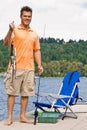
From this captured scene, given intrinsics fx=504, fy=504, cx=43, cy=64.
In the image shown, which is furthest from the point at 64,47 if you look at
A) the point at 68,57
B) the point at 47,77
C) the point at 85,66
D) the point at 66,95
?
the point at 66,95

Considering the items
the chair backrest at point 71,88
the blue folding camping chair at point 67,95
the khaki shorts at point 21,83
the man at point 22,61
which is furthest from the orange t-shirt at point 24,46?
the chair backrest at point 71,88

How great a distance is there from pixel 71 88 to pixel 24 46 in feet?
7.00

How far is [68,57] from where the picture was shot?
333 ft

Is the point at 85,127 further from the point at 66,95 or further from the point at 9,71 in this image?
the point at 66,95

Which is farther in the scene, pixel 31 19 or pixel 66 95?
pixel 66 95

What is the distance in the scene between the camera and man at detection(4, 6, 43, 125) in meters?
→ 8.27

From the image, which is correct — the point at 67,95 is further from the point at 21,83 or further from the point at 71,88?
the point at 21,83

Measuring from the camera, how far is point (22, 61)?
8.33 metres

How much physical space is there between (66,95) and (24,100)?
6.50 feet

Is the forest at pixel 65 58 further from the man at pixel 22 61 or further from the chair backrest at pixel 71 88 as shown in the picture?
the man at pixel 22 61

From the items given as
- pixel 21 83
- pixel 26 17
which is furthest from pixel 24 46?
pixel 21 83

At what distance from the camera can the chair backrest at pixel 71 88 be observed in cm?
981

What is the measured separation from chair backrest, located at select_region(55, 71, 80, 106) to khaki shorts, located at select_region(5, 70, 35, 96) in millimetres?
1499

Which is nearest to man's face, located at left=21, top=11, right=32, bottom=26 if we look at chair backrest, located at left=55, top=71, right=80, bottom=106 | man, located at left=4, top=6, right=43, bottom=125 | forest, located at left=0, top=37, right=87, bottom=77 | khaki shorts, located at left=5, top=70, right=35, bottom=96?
man, located at left=4, top=6, right=43, bottom=125
